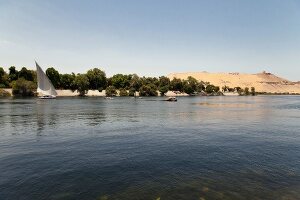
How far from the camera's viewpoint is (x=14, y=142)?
4025 centimetres

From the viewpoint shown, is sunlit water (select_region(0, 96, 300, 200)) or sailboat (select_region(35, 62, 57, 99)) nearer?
sunlit water (select_region(0, 96, 300, 200))

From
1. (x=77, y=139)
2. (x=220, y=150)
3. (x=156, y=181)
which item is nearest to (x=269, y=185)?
(x=156, y=181)

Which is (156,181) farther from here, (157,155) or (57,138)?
(57,138)

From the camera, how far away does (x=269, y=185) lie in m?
23.0

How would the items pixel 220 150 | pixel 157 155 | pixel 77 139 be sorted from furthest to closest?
1. pixel 77 139
2. pixel 220 150
3. pixel 157 155

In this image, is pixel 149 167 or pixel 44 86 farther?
pixel 44 86

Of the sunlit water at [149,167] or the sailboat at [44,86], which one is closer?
the sunlit water at [149,167]

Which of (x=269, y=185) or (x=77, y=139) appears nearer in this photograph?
(x=269, y=185)

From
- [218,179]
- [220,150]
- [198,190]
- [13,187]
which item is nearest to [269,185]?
[218,179]

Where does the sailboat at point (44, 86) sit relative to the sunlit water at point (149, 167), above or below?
above

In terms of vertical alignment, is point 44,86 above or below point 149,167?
above

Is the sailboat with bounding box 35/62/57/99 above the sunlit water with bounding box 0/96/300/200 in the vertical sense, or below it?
above

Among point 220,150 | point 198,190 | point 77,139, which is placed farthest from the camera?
point 77,139

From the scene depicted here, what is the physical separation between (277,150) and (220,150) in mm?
7267
